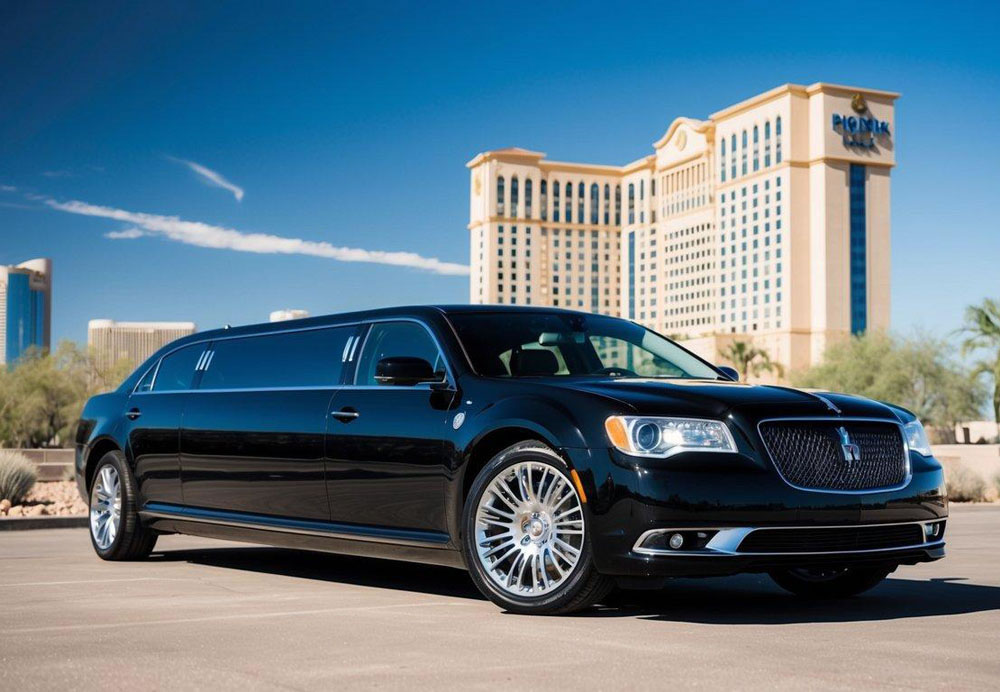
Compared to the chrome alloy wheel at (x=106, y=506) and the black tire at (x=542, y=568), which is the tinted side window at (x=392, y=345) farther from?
the chrome alloy wheel at (x=106, y=506)

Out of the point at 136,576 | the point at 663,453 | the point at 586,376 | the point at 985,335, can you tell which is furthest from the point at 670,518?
the point at 985,335

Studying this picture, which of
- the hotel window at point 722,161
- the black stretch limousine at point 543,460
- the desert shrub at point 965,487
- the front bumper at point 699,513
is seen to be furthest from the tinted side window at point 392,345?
the hotel window at point 722,161

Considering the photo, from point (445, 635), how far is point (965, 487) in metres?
21.7

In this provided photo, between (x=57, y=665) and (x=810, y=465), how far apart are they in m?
3.63

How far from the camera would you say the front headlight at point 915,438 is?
23.4ft

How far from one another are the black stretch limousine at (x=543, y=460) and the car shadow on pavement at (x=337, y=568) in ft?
1.91

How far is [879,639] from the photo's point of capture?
5840mm

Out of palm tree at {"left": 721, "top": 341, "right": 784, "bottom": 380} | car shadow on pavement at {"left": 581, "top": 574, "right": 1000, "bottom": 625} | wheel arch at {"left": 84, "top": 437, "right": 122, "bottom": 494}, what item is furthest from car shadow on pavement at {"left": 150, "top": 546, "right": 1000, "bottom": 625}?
palm tree at {"left": 721, "top": 341, "right": 784, "bottom": 380}

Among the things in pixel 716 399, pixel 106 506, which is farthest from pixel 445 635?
pixel 106 506

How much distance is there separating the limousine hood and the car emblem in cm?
12

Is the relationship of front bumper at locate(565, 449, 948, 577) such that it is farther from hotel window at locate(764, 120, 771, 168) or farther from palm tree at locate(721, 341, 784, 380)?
hotel window at locate(764, 120, 771, 168)

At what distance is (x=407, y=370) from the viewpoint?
7352 mm

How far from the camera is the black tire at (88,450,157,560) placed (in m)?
9.97

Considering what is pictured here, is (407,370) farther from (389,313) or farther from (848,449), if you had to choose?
(848,449)
